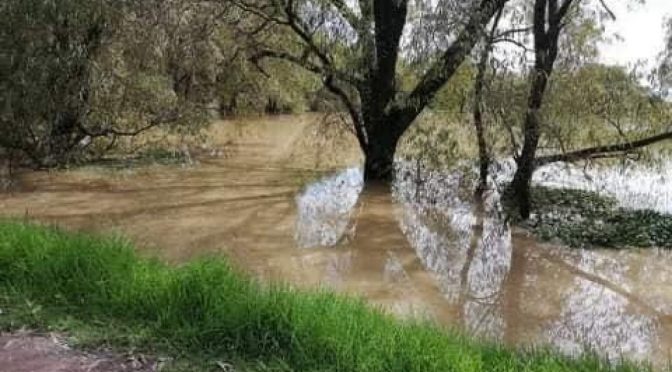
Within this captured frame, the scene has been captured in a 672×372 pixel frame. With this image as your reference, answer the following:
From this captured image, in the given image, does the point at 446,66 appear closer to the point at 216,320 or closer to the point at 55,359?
the point at 216,320

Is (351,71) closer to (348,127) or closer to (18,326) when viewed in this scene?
(348,127)

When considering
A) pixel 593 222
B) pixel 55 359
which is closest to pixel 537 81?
pixel 593 222

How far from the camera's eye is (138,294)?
5199mm

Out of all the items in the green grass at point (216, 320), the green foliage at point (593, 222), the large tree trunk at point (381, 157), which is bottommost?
the green foliage at point (593, 222)

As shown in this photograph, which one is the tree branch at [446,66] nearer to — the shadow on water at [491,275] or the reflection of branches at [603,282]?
the shadow on water at [491,275]

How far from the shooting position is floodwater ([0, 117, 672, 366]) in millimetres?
7633

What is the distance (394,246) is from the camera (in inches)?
416

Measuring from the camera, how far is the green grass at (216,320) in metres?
4.39

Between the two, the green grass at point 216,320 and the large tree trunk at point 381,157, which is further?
the large tree trunk at point 381,157

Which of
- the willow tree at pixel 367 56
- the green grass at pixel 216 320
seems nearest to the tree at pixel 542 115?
the willow tree at pixel 367 56

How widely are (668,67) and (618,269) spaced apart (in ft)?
12.6

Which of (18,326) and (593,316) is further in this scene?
(593,316)

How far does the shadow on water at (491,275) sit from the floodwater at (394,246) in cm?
2

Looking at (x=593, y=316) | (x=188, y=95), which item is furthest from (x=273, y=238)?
(x=188, y=95)
